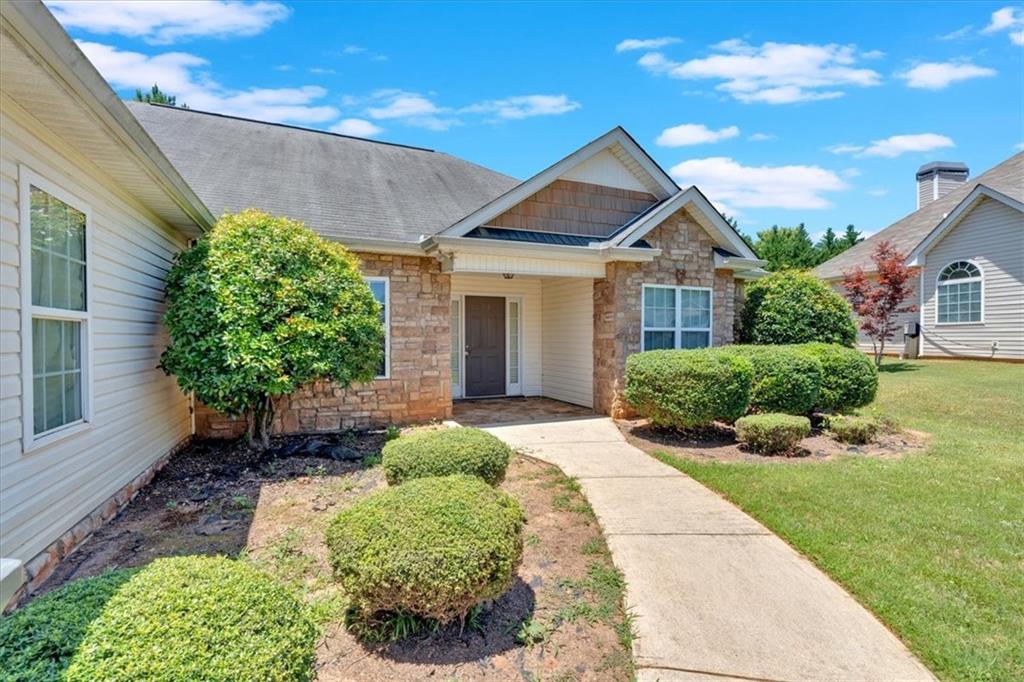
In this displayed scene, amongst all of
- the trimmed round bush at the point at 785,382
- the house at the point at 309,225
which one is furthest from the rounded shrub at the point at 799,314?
the trimmed round bush at the point at 785,382

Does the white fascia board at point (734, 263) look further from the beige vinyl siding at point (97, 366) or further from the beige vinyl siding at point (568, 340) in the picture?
the beige vinyl siding at point (97, 366)

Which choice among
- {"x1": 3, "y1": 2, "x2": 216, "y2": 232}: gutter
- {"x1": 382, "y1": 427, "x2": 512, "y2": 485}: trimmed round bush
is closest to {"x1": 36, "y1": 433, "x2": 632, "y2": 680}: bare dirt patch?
{"x1": 382, "y1": 427, "x2": 512, "y2": 485}: trimmed round bush

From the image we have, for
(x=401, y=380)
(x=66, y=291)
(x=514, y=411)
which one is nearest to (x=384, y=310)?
(x=401, y=380)

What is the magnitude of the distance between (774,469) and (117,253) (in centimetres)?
788

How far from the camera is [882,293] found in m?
16.2

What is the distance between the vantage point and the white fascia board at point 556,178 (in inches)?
327

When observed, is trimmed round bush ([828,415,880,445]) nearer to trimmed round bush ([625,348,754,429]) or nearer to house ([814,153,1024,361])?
trimmed round bush ([625,348,754,429])

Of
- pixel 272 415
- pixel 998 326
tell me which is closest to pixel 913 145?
pixel 998 326

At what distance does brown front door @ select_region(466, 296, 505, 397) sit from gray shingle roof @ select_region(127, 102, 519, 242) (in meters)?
2.21

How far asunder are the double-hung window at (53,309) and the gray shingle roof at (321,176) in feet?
12.6

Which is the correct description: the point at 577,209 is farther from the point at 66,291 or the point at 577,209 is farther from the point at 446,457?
the point at 66,291

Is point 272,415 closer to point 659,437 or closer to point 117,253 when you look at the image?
point 117,253

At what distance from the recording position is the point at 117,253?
498cm

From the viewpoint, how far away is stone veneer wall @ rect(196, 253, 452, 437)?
7902 mm
